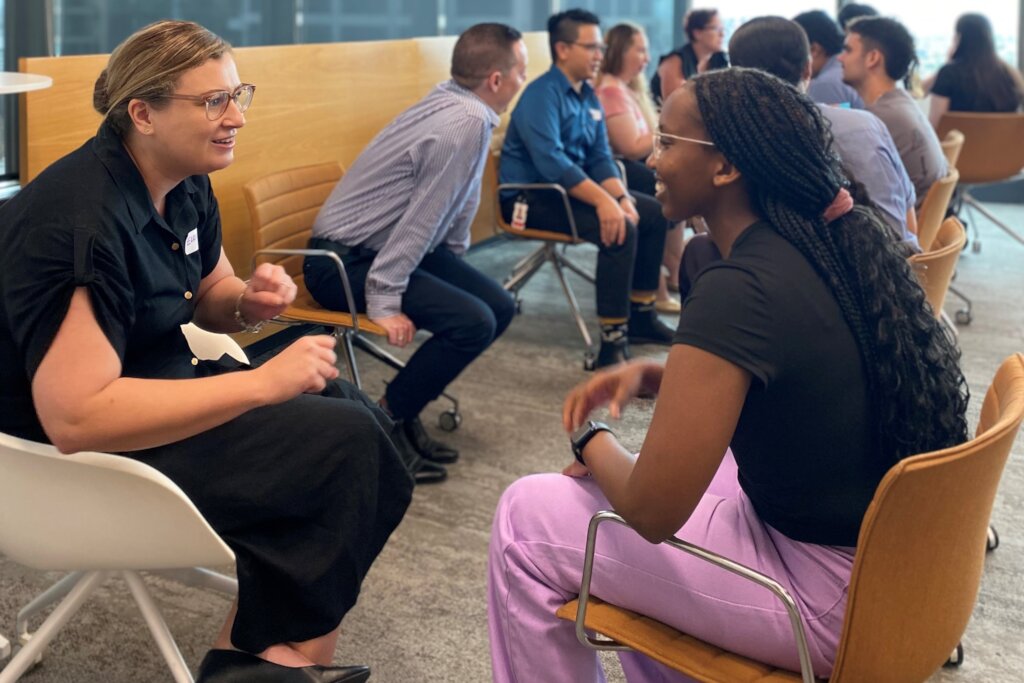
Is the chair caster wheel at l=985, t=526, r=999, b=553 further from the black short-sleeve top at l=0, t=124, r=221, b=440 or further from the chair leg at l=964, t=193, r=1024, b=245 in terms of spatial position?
the chair leg at l=964, t=193, r=1024, b=245

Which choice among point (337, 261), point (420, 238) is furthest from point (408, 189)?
point (337, 261)

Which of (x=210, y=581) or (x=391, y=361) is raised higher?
(x=210, y=581)

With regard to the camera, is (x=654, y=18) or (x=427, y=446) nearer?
(x=427, y=446)

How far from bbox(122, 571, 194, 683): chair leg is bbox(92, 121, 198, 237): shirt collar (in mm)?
640

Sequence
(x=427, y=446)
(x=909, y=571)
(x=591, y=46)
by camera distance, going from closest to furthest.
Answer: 1. (x=909, y=571)
2. (x=427, y=446)
3. (x=591, y=46)

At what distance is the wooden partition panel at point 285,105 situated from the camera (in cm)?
315

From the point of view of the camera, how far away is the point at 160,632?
209 centimetres

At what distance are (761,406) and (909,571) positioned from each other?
29 centimetres

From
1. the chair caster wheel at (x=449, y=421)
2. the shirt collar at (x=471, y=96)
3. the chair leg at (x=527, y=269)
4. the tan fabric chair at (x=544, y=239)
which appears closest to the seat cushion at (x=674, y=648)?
the chair caster wheel at (x=449, y=421)

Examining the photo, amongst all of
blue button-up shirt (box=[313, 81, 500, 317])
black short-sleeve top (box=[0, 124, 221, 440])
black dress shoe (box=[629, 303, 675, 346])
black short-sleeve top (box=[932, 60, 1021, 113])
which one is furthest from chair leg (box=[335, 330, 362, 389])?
black short-sleeve top (box=[932, 60, 1021, 113])

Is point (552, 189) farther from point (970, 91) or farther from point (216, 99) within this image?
point (216, 99)

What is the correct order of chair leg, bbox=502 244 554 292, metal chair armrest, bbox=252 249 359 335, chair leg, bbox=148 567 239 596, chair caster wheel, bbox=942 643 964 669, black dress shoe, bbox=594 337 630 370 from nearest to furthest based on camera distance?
chair leg, bbox=148 567 239 596 < chair caster wheel, bbox=942 643 964 669 < metal chair armrest, bbox=252 249 359 335 < black dress shoe, bbox=594 337 630 370 < chair leg, bbox=502 244 554 292

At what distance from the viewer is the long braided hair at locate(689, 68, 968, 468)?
160cm

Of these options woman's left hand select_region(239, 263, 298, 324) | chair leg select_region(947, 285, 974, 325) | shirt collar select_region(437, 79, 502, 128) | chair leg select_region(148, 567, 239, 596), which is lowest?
chair leg select_region(947, 285, 974, 325)
